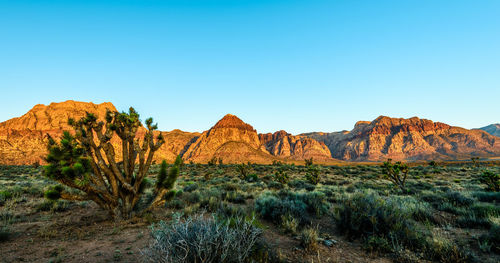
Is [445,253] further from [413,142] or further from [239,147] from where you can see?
[413,142]

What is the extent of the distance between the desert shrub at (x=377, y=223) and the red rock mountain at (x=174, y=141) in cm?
7906

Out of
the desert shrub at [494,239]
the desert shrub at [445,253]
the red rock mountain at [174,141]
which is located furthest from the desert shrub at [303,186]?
the red rock mountain at [174,141]

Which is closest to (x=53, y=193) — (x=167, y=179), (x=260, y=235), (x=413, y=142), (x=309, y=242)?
(x=167, y=179)

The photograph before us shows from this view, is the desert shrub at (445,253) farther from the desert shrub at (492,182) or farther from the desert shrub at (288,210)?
the desert shrub at (492,182)

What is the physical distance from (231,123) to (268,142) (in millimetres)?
52022

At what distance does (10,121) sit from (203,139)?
341 ft

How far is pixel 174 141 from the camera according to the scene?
157 meters

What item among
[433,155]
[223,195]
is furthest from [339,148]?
[223,195]

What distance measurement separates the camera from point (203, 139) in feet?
470

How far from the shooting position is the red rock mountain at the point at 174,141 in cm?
7672

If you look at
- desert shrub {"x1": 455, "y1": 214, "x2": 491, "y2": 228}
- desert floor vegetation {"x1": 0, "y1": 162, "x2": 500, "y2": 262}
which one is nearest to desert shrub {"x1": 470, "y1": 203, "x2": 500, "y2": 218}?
desert floor vegetation {"x1": 0, "y1": 162, "x2": 500, "y2": 262}

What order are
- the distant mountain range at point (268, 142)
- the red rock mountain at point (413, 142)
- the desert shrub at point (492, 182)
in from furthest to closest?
1. the red rock mountain at point (413, 142)
2. the distant mountain range at point (268, 142)
3. the desert shrub at point (492, 182)

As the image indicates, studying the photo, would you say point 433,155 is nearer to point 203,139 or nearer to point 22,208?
point 203,139

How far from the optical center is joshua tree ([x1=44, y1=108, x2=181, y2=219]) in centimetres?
560
